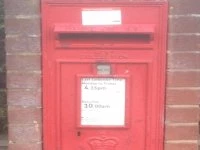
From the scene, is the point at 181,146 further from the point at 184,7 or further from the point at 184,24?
the point at 184,7

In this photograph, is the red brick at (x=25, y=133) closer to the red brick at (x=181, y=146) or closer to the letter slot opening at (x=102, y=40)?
the letter slot opening at (x=102, y=40)

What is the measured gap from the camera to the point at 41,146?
9.86 feet

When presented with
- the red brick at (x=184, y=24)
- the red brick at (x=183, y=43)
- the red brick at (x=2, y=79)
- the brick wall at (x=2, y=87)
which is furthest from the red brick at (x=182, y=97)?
the red brick at (x=2, y=79)

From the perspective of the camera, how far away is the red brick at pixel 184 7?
2.81m

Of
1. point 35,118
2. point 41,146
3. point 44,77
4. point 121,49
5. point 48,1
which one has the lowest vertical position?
point 41,146

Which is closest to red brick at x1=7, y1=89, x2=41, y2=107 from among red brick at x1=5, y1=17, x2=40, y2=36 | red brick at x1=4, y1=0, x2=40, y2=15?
red brick at x1=5, y1=17, x2=40, y2=36

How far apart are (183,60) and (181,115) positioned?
0.36 metres

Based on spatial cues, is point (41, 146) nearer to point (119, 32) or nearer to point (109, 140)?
point (109, 140)

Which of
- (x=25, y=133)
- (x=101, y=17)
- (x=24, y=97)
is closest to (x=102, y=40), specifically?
(x=101, y=17)

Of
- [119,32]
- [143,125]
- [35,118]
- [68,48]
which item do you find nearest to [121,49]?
[119,32]

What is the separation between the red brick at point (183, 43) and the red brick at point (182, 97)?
27cm

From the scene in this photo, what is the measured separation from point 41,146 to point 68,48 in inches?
27.2

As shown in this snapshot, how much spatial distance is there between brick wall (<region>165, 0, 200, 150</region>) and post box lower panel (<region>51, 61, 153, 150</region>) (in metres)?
0.17

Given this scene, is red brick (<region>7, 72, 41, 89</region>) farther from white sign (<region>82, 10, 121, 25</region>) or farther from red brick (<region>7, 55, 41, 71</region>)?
white sign (<region>82, 10, 121, 25</region>)
